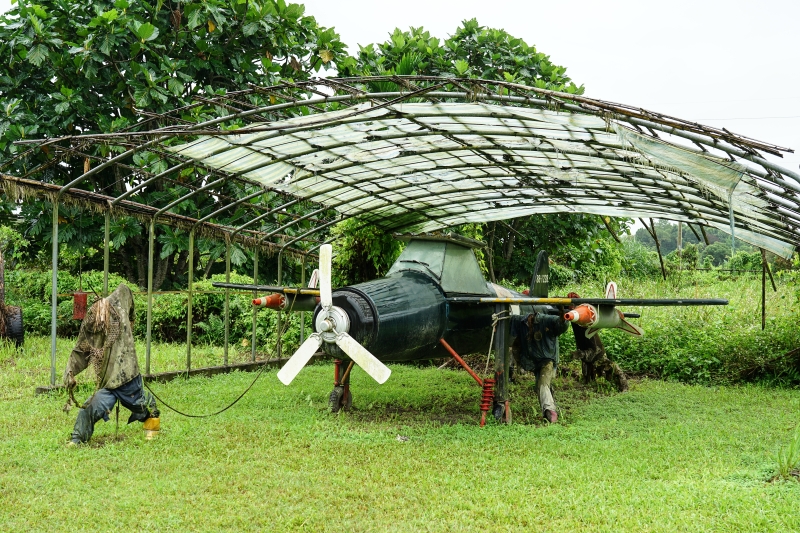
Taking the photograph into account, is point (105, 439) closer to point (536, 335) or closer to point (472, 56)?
Answer: point (536, 335)

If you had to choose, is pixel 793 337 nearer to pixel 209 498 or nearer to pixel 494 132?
pixel 494 132

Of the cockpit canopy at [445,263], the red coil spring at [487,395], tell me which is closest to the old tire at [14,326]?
the cockpit canopy at [445,263]

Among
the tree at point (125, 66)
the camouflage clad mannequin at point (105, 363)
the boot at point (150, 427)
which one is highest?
the tree at point (125, 66)

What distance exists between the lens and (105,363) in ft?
23.2

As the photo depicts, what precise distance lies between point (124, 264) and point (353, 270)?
7.93m

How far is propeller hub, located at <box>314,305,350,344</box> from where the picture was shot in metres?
7.58

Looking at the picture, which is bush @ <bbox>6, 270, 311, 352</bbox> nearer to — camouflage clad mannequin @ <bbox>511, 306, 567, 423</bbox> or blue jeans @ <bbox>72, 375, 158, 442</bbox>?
camouflage clad mannequin @ <bbox>511, 306, 567, 423</bbox>

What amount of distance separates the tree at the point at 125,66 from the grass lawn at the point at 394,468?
272 inches

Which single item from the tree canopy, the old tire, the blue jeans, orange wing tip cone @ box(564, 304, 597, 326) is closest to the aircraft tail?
orange wing tip cone @ box(564, 304, 597, 326)

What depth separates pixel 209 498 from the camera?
567cm

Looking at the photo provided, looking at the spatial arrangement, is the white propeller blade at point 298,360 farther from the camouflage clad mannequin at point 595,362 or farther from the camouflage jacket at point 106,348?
the camouflage clad mannequin at point 595,362

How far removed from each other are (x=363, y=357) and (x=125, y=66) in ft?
39.7

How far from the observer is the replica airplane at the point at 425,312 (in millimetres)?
7660

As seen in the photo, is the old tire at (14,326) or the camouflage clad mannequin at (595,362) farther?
the old tire at (14,326)
